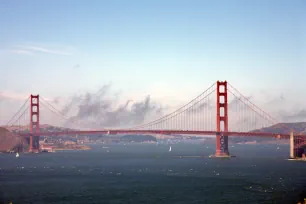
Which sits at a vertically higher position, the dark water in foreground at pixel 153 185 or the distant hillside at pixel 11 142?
the distant hillside at pixel 11 142

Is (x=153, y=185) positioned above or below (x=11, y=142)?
below

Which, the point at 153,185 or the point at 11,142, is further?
the point at 11,142

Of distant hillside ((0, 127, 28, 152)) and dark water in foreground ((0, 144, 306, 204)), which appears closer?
dark water in foreground ((0, 144, 306, 204))

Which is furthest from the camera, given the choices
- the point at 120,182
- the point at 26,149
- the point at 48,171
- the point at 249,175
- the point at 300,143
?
the point at 26,149

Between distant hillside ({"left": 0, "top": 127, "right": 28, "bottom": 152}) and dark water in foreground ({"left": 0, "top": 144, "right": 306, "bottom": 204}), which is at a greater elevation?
distant hillside ({"left": 0, "top": 127, "right": 28, "bottom": 152})

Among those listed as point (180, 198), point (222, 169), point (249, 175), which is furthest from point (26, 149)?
point (180, 198)

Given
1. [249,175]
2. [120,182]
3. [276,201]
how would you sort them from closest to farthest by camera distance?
1. [276,201]
2. [120,182]
3. [249,175]

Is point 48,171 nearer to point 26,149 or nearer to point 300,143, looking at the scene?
point 300,143

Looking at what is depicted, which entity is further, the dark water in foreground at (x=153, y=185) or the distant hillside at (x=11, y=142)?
the distant hillside at (x=11, y=142)
